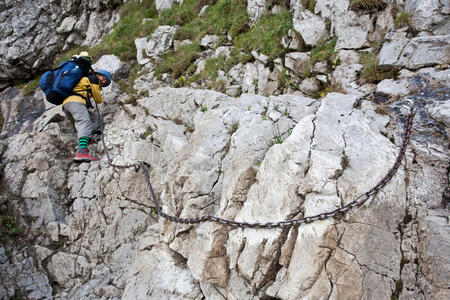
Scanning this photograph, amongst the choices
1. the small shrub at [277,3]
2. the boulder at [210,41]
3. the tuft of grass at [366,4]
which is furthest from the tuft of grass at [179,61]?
the tuft of grass at [366,4]

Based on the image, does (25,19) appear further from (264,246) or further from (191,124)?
(264,246)

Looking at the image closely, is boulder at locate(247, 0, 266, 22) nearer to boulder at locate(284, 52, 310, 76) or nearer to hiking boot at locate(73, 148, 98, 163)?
boulder at locate(284, 52, 310, 76)

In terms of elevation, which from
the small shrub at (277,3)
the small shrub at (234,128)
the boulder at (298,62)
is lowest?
the small shrub at (234,128)

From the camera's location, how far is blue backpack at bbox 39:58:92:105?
31.1 feet

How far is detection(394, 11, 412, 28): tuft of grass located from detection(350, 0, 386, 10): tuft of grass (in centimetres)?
85

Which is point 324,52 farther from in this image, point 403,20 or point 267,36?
point 267,36

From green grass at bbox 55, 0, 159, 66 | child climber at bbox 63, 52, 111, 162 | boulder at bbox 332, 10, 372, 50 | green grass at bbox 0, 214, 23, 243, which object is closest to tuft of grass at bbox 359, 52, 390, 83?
boulder at bbox 332, 10, 372, 50

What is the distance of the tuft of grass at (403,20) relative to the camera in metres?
6.89

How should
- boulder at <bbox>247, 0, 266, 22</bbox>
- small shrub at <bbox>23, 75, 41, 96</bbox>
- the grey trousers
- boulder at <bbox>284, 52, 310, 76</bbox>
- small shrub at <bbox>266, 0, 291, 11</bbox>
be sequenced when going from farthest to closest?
small shrub at <bbox>23, 75, 41, 96</bbox> → boulder at <bbox>247, 0, 266, 22</bbox> → small shrub at <bbox>266, 0, 291, 11</bbox> → the grey trousers → boulder at <bbox>284, 52, 310, 76</bbox>

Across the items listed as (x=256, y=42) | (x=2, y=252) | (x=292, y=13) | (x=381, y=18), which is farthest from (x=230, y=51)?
(x=2, y=252)

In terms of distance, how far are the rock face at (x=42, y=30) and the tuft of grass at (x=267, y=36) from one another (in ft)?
41.2

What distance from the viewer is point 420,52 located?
623 centimetres

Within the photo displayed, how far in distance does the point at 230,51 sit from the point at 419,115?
8.11 m

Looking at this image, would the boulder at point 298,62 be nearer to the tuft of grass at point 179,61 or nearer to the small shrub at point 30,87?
the tuft of grass at point 179,61
